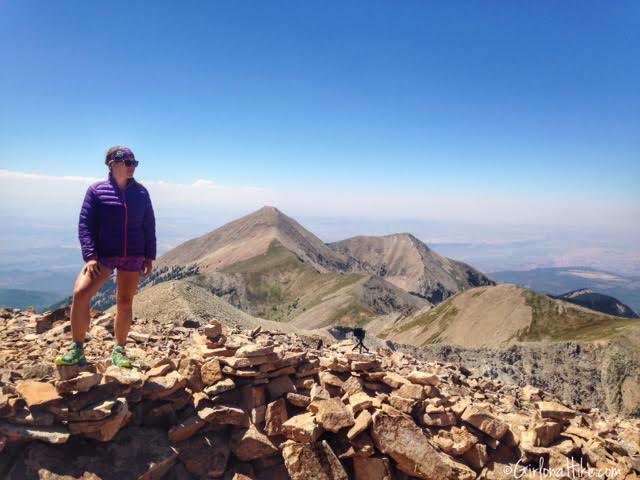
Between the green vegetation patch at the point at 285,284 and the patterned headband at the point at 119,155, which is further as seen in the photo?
the green vegetation patch at the point at 285,284

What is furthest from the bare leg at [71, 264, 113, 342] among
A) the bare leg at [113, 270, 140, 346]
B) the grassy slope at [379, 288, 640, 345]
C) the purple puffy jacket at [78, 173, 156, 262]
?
the grassy slope at [379, 288, 640, 345]

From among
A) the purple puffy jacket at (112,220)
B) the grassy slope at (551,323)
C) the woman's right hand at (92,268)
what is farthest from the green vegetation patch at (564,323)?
the woman's right hand at (92,268)

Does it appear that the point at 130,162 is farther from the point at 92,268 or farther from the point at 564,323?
the point at 564,323

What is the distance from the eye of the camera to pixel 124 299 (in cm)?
785

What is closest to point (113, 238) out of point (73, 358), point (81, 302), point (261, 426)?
point (81, 302)

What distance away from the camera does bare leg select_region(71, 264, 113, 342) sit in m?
6.81

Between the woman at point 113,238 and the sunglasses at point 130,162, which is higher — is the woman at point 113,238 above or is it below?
below

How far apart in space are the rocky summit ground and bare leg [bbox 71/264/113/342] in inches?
24.8

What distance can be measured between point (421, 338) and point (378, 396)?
5953cm

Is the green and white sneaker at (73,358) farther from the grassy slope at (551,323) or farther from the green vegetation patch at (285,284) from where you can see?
the green vegetation patch at (285,284)

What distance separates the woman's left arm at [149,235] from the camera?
7696 millimetres

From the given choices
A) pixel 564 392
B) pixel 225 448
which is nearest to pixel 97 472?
pixel 225 448

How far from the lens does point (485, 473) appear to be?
764 cm

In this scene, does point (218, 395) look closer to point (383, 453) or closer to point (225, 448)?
point (225, 448)
